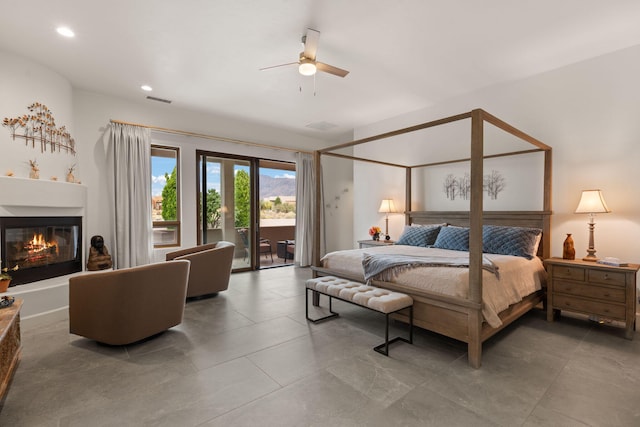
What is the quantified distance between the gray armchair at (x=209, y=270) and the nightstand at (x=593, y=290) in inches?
153

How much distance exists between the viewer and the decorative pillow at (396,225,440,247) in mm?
4410

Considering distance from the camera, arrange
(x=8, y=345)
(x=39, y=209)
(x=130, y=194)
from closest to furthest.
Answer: (x=8, y=345) → (x=39, y=209) → (x=130, y=194)

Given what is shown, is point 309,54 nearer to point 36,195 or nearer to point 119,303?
point 119,303

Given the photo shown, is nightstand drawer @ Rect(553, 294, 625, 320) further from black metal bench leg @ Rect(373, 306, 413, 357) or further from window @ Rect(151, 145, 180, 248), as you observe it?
window @ Rect(151, 145, 180, 248)

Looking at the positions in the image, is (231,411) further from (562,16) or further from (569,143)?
(569,143)

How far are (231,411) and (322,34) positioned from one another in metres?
3.15

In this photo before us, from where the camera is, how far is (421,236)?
14.7ft

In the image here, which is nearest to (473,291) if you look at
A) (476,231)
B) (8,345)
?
(476,231)

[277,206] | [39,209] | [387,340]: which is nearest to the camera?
[387,340]

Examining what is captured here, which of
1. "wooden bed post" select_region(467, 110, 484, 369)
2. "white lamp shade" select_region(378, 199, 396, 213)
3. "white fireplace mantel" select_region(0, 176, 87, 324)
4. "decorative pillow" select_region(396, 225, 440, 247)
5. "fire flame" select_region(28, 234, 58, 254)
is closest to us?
"wooden bed post" select_region(467, 110, 484, 369)

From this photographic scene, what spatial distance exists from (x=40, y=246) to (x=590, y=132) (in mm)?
6635

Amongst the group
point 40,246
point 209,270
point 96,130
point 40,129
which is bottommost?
point 209,270

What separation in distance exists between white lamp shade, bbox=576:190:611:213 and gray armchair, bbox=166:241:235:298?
4.20m

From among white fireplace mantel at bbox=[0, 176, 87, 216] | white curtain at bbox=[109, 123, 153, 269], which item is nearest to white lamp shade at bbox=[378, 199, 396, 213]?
white curtain at bbox=[109, 123, 153, 269]
